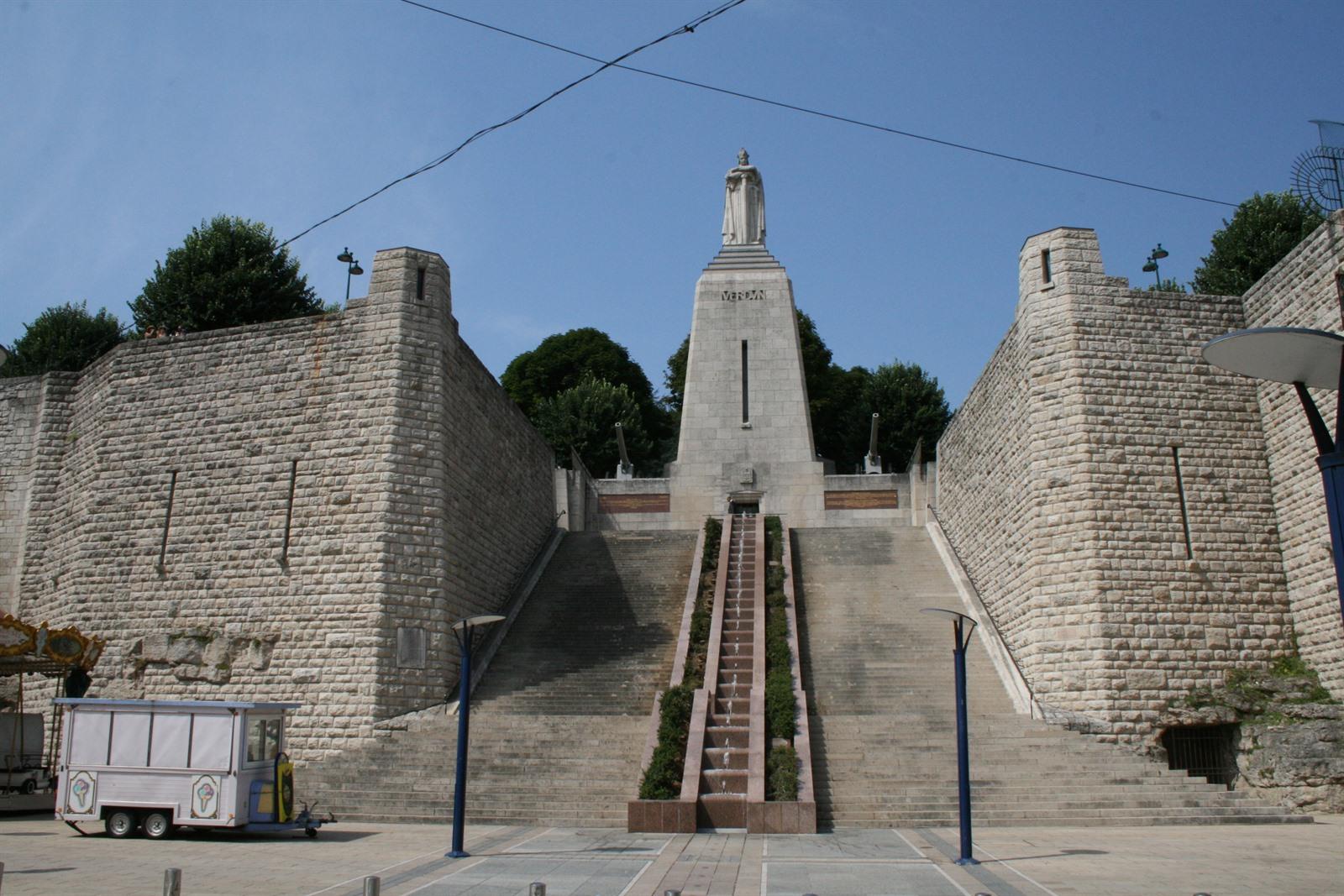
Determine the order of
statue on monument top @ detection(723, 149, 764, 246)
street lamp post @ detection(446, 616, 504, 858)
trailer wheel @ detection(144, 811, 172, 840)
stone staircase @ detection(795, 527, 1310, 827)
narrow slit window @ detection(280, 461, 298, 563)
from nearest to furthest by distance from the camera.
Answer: street lamp post @ detection(446, 616, 504, 858) → trailer wheel @ detection(144, 811, 172, 840) → stone staircase @ detection(795, 527, 1310, 827) → narrow slit window @ detection(280, 461, 298, 563) → statue on monument top @ detection(723, 149, 764, 246)

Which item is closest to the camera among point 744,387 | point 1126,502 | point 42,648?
point 42,648

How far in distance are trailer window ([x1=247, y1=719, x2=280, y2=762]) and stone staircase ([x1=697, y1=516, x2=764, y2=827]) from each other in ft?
15.2

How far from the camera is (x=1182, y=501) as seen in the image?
14781 millimetres

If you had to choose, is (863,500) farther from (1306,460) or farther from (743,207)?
(1306,460)

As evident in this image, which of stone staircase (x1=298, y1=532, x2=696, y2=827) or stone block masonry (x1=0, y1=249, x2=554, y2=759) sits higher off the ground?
stone block masonry (x1=0, y1=249, x2=554, y2=759)

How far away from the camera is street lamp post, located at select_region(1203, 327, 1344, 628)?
19.0ft

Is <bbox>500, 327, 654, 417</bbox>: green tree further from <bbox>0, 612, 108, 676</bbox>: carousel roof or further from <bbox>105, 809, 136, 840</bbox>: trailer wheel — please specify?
<bbox>105, 809, 136, 840</bbox>: trailer wheel

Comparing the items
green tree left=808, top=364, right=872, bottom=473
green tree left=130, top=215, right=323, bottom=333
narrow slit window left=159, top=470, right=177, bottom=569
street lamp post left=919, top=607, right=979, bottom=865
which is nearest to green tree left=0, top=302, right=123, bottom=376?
green tree left=130, top=215, right=323, bottom=333

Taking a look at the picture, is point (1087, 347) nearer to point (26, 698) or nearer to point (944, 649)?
point (944, 649)

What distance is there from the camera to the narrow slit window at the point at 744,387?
27.5 m

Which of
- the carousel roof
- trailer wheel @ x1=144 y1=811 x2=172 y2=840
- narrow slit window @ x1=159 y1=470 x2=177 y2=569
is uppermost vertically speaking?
narrow slit window @ x1=159 y1=470 x2=177 y2=569

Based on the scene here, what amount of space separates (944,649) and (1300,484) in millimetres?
5479

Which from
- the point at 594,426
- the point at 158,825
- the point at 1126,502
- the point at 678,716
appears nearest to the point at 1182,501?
the point at 1126,502

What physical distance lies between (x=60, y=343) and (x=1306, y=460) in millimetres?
27821
